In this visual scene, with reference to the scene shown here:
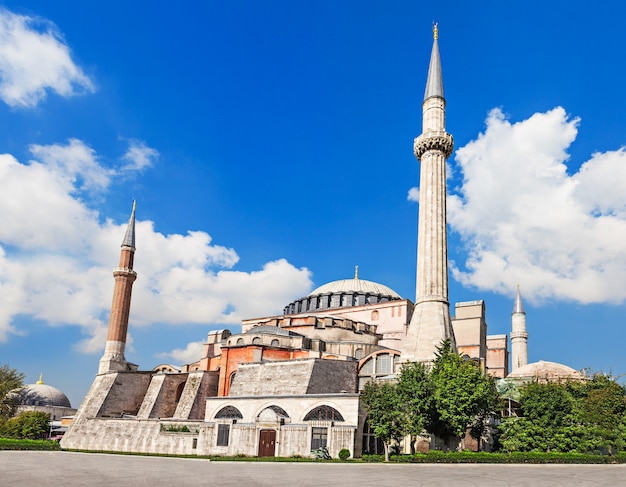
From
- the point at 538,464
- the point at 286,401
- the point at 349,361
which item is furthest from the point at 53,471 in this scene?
the point at 349,361

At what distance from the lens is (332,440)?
23812mm

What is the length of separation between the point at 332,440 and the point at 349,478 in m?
9.72

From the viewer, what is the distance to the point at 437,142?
33.7 meters

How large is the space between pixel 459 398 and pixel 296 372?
1042 cm

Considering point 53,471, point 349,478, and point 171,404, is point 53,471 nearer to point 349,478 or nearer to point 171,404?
point 349,478

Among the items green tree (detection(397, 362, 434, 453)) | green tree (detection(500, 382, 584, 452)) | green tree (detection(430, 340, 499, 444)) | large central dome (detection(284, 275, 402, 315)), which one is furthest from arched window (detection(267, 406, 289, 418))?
large central dome (detection(284, 275, 402, 315))

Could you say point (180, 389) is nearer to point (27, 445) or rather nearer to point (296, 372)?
point (296, 372)

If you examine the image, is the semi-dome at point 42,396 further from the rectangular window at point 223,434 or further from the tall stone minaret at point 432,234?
the tall stone minaret at point 432,234

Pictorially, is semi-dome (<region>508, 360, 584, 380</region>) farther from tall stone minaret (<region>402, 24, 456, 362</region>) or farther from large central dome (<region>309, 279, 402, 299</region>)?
large central dome (<region>309, 279, 402, 299</region>)

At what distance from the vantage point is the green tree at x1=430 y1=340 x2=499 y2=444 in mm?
23266

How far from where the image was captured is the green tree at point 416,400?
74.9ft

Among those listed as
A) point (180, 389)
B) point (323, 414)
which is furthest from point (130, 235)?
point (323, 414)

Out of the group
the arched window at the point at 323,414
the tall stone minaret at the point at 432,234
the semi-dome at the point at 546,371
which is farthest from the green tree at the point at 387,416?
the semi-dome at the point at 546,371

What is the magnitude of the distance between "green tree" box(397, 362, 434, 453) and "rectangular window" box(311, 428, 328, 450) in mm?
3703
